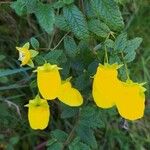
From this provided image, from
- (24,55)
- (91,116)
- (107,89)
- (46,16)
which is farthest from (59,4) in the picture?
(91,116)

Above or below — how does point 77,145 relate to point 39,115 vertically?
below

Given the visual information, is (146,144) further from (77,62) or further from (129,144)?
(77,62)

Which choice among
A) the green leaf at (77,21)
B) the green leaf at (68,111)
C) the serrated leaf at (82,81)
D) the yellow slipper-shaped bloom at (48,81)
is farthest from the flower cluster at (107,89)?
the green leaf at (68,111)

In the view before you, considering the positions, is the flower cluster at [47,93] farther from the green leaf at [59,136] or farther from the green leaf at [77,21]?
the green leaf at [59,136]

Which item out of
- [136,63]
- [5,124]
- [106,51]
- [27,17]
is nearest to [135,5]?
[136,63]

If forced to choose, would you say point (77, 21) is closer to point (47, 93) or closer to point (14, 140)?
point (47, 93)

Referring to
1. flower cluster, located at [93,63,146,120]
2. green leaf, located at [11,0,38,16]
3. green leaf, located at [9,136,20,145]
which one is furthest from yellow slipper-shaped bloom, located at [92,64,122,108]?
green leaf, located at [9,136,20,145]
